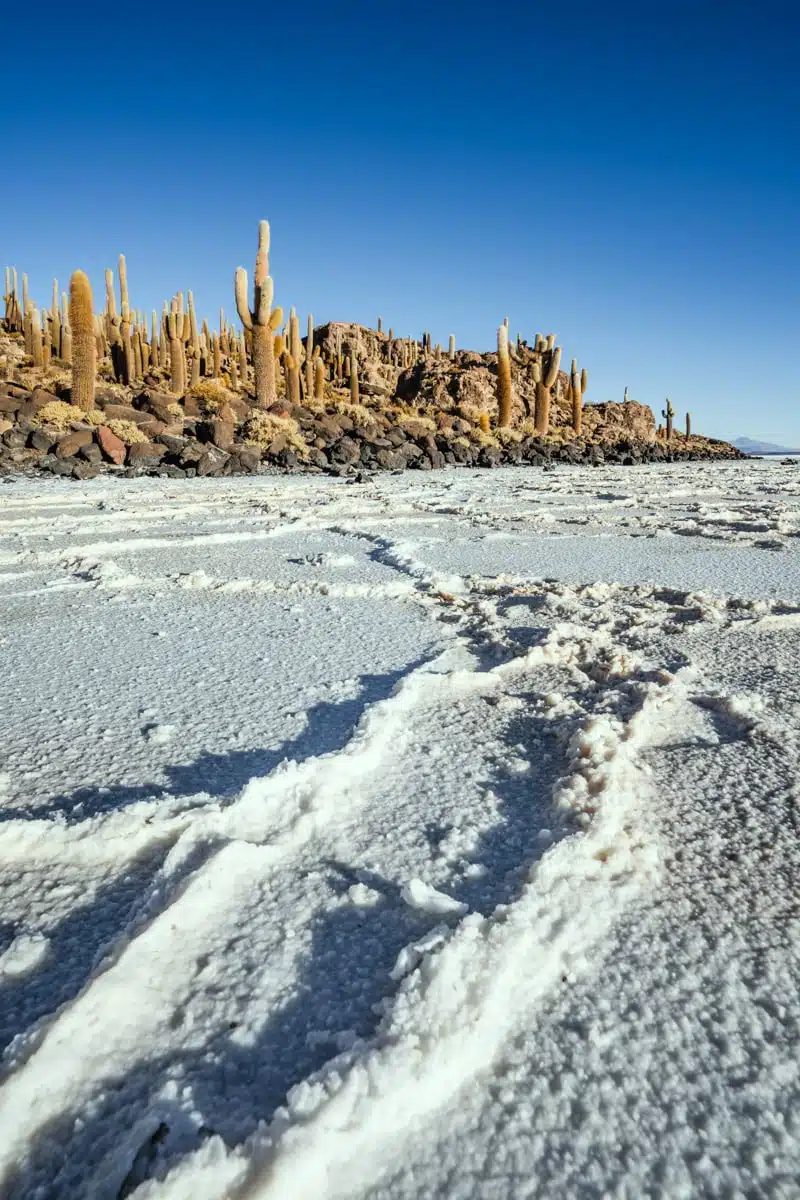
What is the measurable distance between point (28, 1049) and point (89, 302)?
17.2 meters

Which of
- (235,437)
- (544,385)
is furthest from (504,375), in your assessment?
(235,437)

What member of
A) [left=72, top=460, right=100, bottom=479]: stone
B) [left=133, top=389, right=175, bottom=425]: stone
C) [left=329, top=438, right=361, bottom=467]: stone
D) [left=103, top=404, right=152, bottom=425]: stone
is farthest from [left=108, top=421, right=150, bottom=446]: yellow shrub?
[left=329, top=438, right=361, bottom=467]: stone

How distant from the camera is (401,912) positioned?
1025 mm

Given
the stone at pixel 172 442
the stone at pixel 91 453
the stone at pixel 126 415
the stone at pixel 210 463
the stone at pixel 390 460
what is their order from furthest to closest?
the stone at pixel 126 415 < the stone at pixel 390 460 < the stone at pixel 172 442 < the stone at pixel 91 453 < the stone at pixel 210 463

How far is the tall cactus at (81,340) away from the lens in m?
15.1

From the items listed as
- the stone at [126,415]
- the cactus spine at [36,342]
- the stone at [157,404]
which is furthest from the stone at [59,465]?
the cactus spine at [36,342]

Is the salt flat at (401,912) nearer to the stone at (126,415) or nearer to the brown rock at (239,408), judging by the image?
the stone at (126,415)

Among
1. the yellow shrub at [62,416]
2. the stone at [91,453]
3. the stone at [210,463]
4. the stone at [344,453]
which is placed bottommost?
the stone at [210,463]

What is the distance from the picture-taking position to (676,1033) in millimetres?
817

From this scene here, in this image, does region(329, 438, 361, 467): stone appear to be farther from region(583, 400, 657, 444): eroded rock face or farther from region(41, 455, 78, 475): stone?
region(583, 400, 657, 444): eroded rock face

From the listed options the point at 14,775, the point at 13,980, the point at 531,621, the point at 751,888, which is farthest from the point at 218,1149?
the point at 531,621

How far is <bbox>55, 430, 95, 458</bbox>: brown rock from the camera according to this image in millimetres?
11695

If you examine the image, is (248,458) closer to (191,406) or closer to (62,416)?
(62,416)

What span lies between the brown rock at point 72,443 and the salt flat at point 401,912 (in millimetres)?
10321
